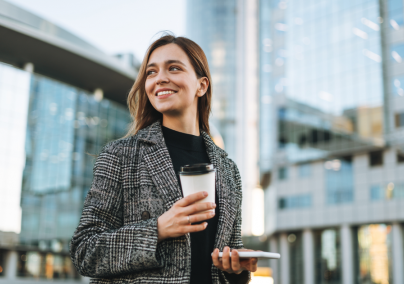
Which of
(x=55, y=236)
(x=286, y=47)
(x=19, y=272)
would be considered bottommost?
(x=19, y=272)

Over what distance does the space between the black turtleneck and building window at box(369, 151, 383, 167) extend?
36.0 m

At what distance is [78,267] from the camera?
6.62 feet

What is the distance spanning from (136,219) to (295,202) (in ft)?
135

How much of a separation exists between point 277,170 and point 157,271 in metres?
42.4

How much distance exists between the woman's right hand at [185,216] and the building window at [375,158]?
120 feet

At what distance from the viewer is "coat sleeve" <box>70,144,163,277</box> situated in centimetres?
191

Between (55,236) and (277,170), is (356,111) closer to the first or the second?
(277,170)

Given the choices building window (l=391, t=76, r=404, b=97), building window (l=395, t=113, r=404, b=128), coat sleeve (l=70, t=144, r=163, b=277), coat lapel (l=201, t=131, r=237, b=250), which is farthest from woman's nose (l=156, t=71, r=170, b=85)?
building window (l=391, t=76, r=404, b=97)

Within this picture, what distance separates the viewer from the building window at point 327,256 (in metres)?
38.1

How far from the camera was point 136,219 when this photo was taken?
6.86 ft

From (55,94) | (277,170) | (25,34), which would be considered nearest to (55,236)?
(55,94)

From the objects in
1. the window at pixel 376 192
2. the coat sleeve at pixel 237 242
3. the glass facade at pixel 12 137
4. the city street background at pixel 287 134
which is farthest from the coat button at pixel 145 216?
the window at pixel 376 192

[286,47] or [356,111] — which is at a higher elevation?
[286,47]

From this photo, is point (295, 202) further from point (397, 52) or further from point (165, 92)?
point (165, 92)
